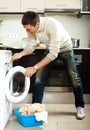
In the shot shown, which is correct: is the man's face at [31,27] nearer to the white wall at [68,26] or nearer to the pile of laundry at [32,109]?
the pile of laundry at [32,109]

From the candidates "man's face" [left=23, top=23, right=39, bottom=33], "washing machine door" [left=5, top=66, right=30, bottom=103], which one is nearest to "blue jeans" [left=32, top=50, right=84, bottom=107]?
"washing machine door" [left=5, top=66, right=30, bottom=103]

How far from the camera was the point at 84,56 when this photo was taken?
304 centimetres

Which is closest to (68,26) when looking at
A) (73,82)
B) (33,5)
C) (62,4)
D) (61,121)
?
(62,4)

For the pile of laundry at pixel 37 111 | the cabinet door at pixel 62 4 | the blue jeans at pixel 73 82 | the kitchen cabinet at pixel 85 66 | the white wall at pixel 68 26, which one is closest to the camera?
the pile of laundry at pixel 37 111

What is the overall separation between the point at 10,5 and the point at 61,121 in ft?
5.92

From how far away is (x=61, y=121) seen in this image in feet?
7.79

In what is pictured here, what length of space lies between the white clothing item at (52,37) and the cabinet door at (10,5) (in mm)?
962

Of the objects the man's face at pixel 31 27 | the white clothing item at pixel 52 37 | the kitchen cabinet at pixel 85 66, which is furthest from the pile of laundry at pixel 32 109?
the kitchen cabinet at pixel 85 66

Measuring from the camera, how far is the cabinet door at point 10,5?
10.8 ft

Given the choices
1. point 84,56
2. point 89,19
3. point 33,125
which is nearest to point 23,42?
point 84,56

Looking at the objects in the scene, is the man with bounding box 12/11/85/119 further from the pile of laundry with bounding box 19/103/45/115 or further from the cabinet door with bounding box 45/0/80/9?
the cabinet door with bounding box 45/0/80/9

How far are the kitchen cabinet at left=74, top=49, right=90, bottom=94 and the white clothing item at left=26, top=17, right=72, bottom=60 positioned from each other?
1.74 ft

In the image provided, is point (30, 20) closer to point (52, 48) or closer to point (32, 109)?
point (52, 48)

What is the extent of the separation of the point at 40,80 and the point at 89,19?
5.00ft
